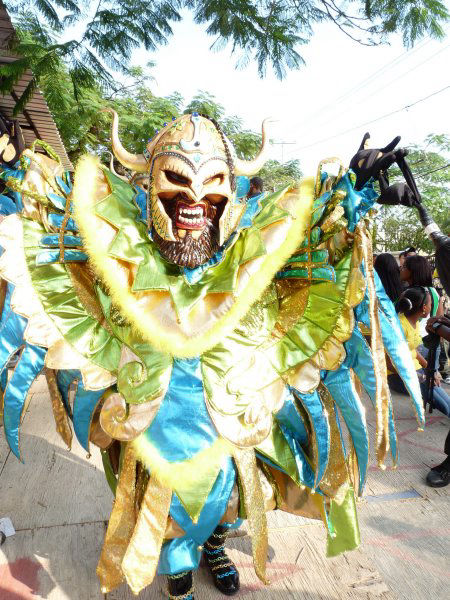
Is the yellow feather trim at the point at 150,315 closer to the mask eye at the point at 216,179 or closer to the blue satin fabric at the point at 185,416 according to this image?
the blue satin fabric at the point at 185,416

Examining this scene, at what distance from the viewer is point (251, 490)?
5.14ft

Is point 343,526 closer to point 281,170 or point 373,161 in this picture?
point 373,161

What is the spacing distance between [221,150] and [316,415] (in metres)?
0.98

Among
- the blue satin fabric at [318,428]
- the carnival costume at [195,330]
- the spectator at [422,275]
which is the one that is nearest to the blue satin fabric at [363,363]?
the carnival costume at [195,330]

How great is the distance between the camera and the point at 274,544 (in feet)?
7.11

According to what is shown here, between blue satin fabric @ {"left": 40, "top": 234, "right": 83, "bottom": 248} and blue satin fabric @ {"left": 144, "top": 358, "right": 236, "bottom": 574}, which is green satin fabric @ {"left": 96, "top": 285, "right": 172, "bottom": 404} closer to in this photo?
blue satin fabric @ {"left": 144, "top": 358, "right": 236, "bottom": 574}

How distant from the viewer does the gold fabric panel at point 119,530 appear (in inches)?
61.3

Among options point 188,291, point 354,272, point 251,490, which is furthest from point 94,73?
point 251,490

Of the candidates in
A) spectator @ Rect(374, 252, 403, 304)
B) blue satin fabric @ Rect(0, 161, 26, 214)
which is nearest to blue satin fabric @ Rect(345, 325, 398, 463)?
blue satin fabric @ Rect(0, 161, 26, 214)

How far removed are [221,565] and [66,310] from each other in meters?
1.25

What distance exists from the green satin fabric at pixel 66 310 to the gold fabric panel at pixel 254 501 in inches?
21.1

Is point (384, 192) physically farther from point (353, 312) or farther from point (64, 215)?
point (64, 215)

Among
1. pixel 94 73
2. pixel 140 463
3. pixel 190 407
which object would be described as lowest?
pixel 140 463

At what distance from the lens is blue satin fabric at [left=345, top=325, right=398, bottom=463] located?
1.49 m
